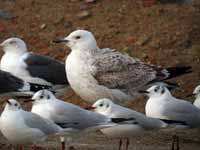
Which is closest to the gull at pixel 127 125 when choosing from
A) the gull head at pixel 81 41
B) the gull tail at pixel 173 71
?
the gull head at pixel 81 41

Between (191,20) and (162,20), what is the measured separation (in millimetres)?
510

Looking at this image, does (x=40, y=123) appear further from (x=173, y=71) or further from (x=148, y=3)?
(x=148, y=3)

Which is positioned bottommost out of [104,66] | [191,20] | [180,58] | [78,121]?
[78,121]

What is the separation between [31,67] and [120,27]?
135 inches

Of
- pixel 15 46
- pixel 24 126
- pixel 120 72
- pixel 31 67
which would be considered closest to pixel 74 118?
pixel 24 126

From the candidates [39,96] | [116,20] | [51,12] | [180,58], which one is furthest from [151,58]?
[39,96]

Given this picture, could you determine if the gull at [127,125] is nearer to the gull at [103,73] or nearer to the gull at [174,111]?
the gull at [174,111]

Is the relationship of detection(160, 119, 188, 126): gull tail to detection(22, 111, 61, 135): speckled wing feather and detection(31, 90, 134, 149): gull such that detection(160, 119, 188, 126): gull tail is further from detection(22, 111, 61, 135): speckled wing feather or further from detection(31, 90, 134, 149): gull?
detection(22, 111, 61, 135): speckled wing feather

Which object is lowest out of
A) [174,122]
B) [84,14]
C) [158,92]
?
[174,122]

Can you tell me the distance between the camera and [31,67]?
1298 centimetres

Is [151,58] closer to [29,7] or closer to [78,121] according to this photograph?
[29,7]

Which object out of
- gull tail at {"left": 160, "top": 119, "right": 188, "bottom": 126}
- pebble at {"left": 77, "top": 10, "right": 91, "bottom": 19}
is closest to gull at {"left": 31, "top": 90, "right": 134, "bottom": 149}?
gull tail at {"left": 160, "top": 119, "right": 188, "bottom": 126}

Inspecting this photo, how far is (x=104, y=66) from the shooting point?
39.7 ft

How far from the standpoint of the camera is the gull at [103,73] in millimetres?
12000
